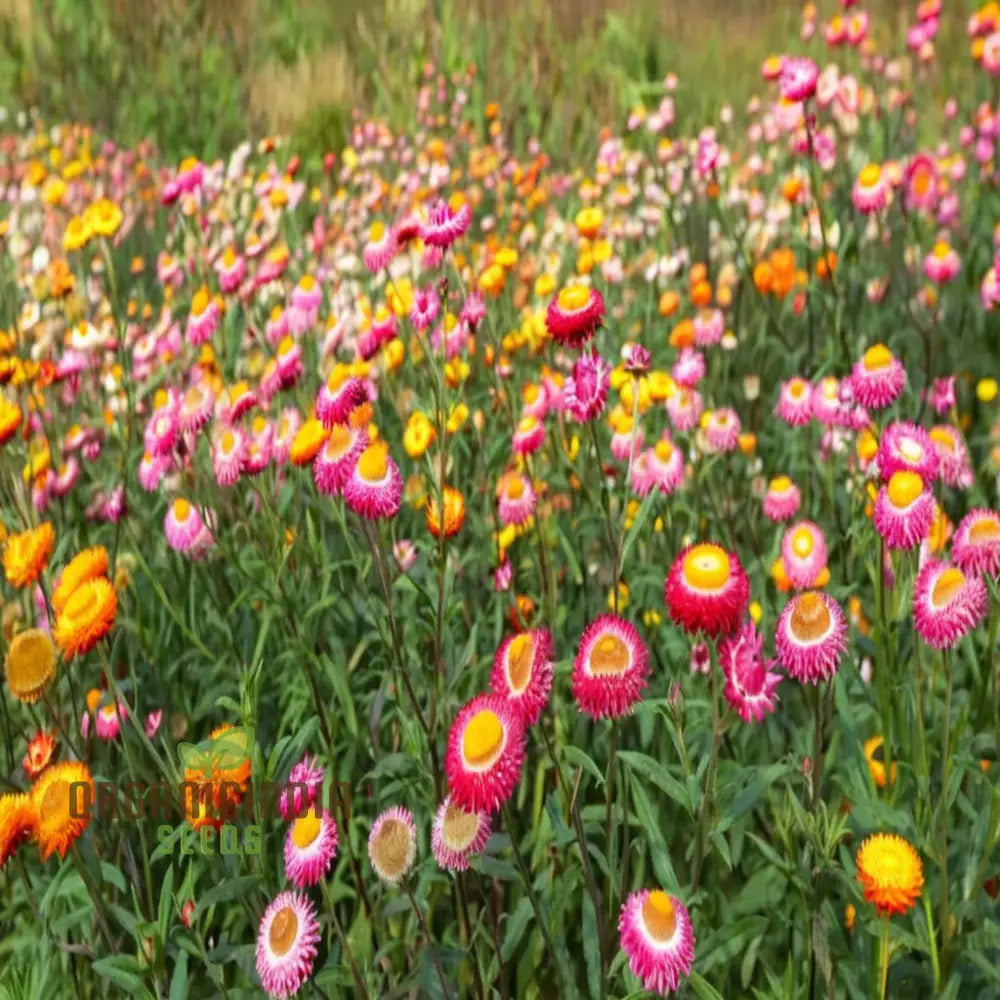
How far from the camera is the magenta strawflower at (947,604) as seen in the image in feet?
3.63

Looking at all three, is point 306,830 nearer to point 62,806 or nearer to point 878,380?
point 62,806

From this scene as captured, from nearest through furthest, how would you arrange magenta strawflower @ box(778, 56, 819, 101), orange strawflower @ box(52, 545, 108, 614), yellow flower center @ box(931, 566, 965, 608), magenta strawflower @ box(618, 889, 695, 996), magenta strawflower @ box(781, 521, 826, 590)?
magenta strawflower @ box(618, 889, 695, 996)
yellow flower center @ box(931, 566, 965, 608)
orange strawflower @ box(52, 545, 108, 614)
magenta strawflower @ box(781, 521, 826, 590)
magenta strawflower @ box(778, 56, 819, 101)

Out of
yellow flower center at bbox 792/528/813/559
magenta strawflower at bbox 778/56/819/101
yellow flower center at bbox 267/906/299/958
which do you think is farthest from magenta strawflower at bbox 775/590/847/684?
magenta strawflower at bbox 778/56/819/101

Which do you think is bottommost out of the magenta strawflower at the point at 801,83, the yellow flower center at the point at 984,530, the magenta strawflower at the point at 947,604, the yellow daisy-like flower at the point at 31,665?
the yellow daisy-like flower at the point at 31,665

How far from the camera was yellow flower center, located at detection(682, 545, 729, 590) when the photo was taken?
992 millimetres

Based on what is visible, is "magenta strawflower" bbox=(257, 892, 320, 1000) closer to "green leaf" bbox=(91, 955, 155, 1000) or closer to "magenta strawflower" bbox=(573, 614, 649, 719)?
"green leaf" bbox=(91, 955, 155, 1000)

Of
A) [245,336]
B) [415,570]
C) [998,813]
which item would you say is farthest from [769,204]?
[998,813]

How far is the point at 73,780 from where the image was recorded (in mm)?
1147

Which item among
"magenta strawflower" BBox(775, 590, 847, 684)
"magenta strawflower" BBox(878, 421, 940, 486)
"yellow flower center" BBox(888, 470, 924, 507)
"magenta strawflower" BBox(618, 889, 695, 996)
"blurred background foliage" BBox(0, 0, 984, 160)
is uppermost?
"yellow flower center" BBox(888, 470, 924, 507)

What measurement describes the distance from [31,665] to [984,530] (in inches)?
46.5

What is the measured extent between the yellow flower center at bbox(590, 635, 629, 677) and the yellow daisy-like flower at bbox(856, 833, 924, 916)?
0.31 m

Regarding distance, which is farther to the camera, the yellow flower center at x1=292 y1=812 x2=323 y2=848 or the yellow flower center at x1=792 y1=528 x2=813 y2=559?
the yellow flower center at x1=792 y1=528 x2=813 y2=559

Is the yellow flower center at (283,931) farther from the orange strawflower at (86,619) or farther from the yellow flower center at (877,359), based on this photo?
the yellow flower center at (877,359)

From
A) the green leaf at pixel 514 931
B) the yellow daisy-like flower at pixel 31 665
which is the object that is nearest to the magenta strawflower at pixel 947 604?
the green leaf at pixel 514 931
